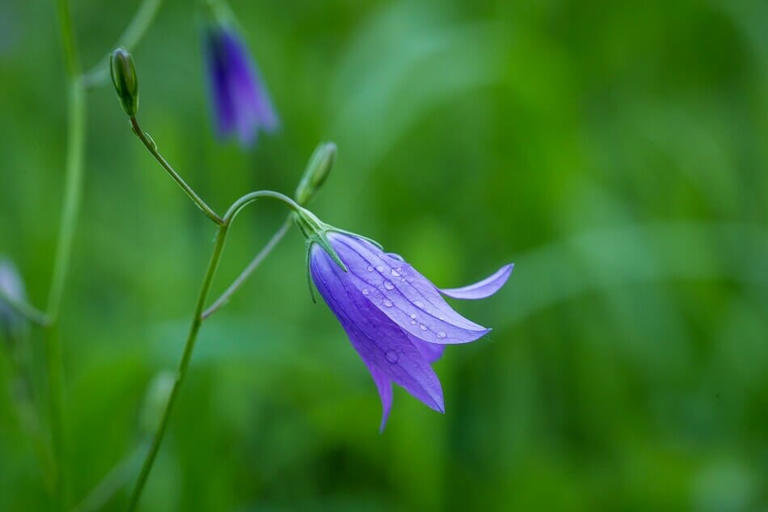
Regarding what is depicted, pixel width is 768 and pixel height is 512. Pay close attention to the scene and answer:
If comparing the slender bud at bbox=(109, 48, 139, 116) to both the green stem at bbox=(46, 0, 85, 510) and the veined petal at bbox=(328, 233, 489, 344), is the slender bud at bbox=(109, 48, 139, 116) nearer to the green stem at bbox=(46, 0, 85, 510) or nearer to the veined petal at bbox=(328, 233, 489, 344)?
the veined petal at bbox=(328, 233, 489, 344)

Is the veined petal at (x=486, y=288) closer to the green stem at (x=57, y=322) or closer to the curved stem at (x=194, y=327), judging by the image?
the curved stem at (x=194, y=327)

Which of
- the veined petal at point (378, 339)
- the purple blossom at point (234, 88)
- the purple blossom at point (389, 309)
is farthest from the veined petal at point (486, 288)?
the purple blossom at point (234, 88)

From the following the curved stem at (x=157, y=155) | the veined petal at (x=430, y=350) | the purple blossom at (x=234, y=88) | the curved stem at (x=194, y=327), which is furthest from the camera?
the purple blossom at (x=234, y=88)

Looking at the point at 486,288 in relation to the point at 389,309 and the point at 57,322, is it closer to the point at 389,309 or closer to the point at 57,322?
the point at 389,309

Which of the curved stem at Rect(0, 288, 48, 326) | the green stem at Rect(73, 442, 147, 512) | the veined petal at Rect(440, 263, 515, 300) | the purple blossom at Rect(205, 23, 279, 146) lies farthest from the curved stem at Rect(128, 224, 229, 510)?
the purple blossom at Rect(205, 23, 279, 146)

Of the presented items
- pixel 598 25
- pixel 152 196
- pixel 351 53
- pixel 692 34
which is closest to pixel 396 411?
pixel 152 196

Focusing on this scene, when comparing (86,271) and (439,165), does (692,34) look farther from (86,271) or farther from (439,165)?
(86,271)

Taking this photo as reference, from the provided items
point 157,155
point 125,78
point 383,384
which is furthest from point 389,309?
point 125,78
